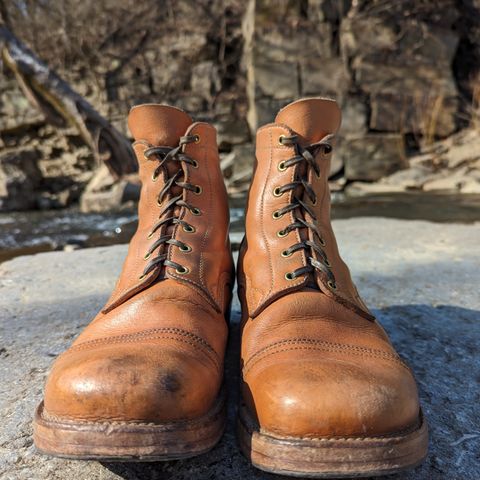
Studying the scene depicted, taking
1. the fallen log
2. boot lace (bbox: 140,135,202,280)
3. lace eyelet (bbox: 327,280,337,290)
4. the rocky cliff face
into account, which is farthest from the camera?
the rocky cliff face

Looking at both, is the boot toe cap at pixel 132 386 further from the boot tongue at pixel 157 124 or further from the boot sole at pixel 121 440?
the boot tongue at pixel 157 124

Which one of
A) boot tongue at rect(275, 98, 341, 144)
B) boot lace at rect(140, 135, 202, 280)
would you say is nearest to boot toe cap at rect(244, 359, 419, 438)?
boot lace at rect(140, 135, 202, 280)

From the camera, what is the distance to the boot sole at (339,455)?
2.04ft

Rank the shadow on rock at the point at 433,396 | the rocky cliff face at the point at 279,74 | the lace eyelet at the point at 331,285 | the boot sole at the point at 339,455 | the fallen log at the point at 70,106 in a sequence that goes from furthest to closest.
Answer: the rocky cliff face at the point at 279,74
the fallen log at the point at 70,106
the lace eyelet at the point at 331,285
the shadow on rock at the point at 433,396
the boot sole at the point at 339,455

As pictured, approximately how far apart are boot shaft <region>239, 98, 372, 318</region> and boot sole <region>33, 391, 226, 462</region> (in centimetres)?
34

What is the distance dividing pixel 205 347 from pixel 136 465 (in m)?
0.23

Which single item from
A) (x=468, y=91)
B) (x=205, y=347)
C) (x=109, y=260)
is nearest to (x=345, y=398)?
(x=205, y=347)

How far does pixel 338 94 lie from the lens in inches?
320

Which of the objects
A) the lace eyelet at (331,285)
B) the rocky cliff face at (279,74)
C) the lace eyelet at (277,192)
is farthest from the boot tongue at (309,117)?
the rocky cliff face at (279,74)

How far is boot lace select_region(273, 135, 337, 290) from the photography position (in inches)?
38.1

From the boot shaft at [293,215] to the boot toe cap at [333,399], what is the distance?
23 centimetres

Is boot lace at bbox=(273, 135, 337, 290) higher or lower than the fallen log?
higher

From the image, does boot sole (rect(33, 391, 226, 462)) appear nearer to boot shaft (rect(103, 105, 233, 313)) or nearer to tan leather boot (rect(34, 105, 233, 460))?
tan leather boot (rect(34, 105, 233, 460))

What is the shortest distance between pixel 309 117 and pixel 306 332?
22.8 inches
